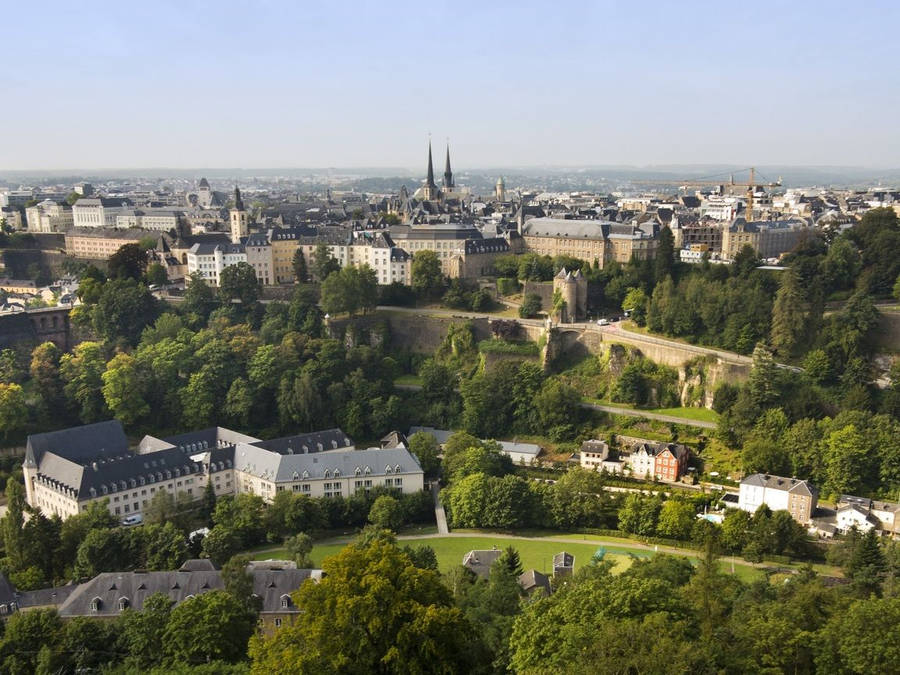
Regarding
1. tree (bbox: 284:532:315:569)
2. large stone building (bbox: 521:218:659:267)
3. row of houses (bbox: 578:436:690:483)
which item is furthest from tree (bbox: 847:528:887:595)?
large stone building (bbox: 521:218:659:267)

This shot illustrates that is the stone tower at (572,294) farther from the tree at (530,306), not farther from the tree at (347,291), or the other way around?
the tree at (347,291)

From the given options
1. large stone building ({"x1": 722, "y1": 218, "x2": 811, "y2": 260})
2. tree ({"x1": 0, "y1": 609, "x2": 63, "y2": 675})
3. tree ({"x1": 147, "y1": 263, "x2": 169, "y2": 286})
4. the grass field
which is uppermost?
large stone building ({"x1": 722, "y1": 218, "x2": 811, "y2": 260})

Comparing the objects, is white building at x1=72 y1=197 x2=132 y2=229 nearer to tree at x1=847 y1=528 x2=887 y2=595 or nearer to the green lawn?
the green lawn

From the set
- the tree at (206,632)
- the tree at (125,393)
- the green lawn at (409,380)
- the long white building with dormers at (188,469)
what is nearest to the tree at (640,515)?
the long white building with dormers at (188,469)

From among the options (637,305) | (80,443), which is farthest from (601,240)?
(80,443)

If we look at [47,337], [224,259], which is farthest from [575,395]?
[47,337]

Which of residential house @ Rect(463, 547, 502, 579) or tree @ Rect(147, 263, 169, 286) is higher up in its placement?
tree @ Rect(147, 263, 169, 286)

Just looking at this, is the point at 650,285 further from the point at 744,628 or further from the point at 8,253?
the point at 8,253
